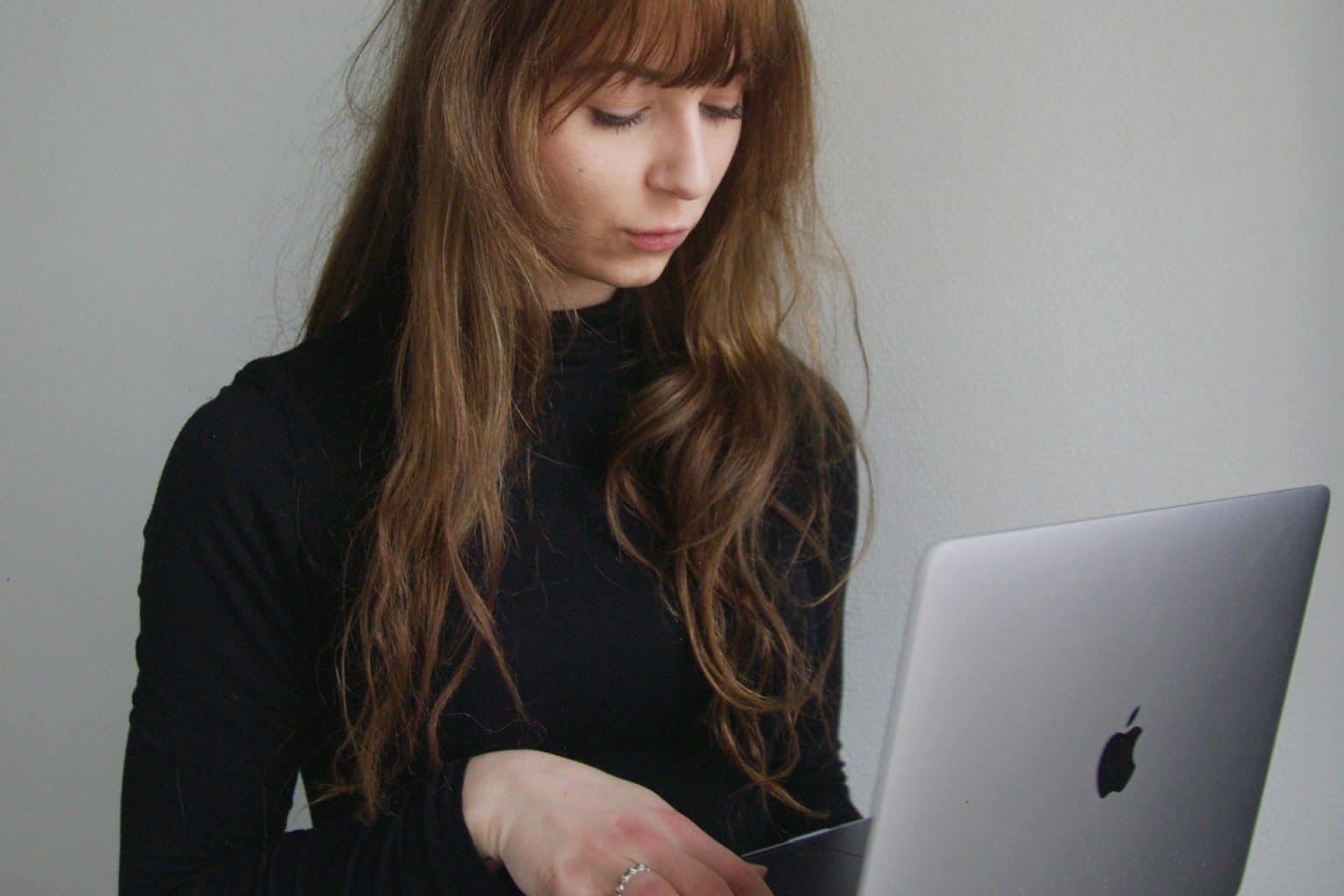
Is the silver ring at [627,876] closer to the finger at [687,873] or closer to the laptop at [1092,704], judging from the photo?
the finger at [687,873]

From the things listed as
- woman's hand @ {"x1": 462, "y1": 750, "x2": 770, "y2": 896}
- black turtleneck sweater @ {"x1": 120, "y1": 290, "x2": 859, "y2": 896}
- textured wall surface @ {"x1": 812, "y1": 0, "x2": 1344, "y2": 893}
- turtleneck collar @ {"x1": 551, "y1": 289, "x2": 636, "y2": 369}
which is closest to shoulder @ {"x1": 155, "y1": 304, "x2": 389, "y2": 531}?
black turtleneck sweater @ {"x1": 120, "y1": 290, "x2": 859, "y2": 896}

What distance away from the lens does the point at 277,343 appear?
113 cm

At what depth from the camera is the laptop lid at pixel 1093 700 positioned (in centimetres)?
46

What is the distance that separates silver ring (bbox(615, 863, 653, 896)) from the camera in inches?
24.8

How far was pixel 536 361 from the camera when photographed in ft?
2.77

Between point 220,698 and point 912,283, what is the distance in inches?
25.6

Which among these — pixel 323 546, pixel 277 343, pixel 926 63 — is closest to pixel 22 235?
pixel 277 343

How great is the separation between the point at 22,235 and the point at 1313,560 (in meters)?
1.11

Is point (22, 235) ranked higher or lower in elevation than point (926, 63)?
lower

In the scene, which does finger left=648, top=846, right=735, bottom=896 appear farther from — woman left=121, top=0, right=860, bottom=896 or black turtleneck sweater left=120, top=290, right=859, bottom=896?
black turtleneck sweater left=120, top=290, right=859, bottom=896

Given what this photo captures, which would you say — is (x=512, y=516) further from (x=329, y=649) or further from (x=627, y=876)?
(x=627, y=876)

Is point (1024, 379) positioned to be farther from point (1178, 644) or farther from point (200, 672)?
point (200, 672)

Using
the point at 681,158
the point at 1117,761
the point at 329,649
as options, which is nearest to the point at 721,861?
the point at 1117,761

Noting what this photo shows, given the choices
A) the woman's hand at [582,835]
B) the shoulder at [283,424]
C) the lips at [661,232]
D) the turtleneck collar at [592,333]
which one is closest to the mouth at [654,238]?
the lips at [661,232]
